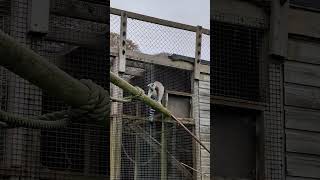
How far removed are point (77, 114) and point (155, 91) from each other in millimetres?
537

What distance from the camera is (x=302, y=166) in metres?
1.84

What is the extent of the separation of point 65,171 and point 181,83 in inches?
Answer: 14.5

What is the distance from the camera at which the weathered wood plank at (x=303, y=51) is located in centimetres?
188

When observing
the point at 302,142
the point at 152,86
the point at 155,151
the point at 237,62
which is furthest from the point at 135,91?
the point at 302,142

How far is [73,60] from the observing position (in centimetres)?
158

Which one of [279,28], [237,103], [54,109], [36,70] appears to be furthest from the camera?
[279,28]

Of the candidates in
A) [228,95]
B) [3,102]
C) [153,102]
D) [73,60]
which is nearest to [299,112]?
[228,95]

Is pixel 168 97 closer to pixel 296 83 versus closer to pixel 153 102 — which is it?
pixel 153 102

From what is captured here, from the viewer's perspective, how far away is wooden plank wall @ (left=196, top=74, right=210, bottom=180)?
1570 mm

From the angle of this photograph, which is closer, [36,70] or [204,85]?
[36,70]

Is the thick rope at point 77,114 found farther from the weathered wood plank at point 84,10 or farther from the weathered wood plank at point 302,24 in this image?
the weathered wood plank at point 302,24

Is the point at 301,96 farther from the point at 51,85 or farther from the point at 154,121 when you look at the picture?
the point at 51,85

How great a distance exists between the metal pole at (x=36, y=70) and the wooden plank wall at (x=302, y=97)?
3.56 ft

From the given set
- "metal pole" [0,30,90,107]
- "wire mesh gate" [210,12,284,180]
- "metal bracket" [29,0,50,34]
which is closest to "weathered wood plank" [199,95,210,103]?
"wire mesh gate" [210,12,284,180]
